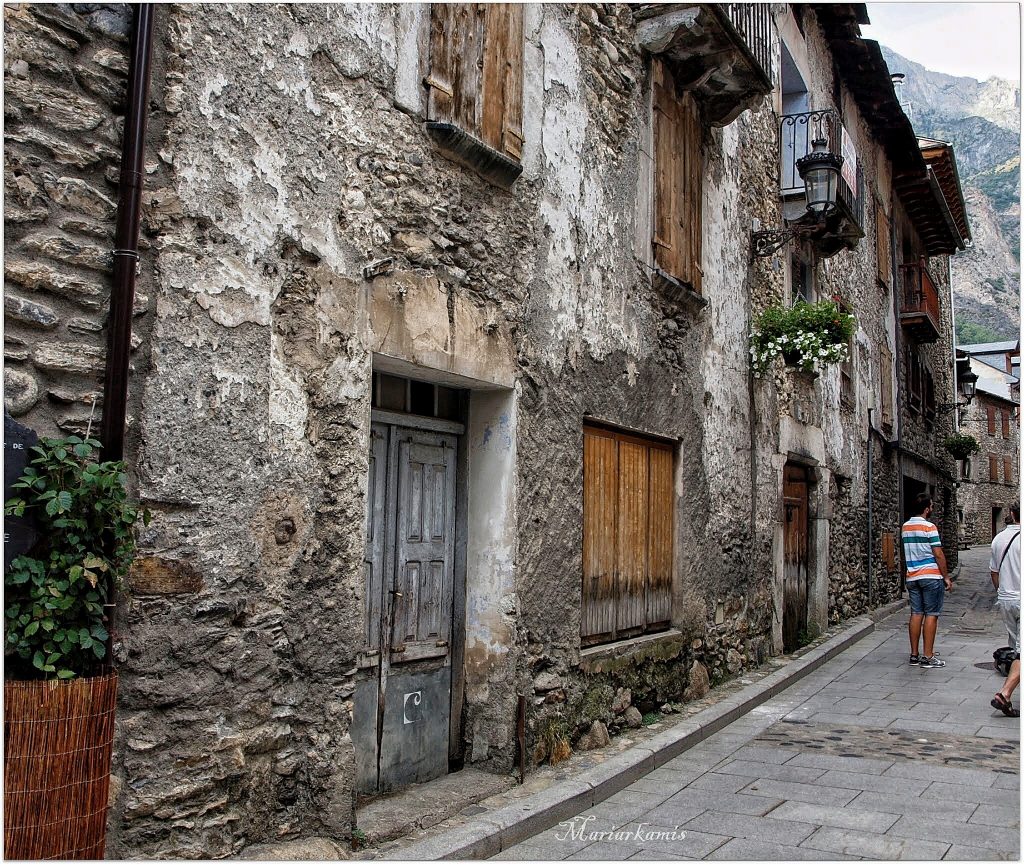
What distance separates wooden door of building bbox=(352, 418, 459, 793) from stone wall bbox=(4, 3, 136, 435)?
5.72 feet

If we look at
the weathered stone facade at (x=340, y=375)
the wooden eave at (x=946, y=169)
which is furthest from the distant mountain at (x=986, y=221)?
the weathered stone facade at (x=340, y=375)

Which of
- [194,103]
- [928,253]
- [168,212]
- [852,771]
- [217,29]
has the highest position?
[928,253]

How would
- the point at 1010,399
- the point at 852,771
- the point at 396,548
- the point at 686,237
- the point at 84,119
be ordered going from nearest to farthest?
1. the point at 84,119
2. the point at 396,548
3. the point at 852,771
4. the point at 686,237
5. the point at 1010,399

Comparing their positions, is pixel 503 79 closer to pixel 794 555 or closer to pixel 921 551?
pixel 921 551

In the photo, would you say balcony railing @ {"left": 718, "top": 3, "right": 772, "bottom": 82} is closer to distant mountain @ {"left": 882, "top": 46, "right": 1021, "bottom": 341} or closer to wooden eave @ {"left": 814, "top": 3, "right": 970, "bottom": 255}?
wooden eave @ {"left": 814, "top": 3, "right": 970, "bottom": 255}

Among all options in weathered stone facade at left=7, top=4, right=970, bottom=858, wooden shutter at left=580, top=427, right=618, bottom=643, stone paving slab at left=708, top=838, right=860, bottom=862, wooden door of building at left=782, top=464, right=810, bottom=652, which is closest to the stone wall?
weathered stone facade at left=7, top=4, right=970, bottom=858

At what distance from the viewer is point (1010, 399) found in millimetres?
38594

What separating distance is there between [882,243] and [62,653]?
1587cm

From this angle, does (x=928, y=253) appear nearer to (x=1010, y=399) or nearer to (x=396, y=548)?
(x=396, y=548)

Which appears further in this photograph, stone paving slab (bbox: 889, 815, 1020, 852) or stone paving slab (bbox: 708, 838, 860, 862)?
stone paving slab (bbox: 889, 815, 1020, 852)

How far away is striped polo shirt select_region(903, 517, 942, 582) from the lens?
8.59 m

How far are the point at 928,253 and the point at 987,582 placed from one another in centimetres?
737

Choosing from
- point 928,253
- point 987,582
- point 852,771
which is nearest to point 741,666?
point 852,771

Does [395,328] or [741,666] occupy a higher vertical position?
[395,328]
